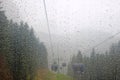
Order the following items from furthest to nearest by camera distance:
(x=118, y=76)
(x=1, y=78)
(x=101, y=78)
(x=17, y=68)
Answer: (x=101, y=78) → (x=118, y=76) → (x=17, y=68) → (x=1, y=78)

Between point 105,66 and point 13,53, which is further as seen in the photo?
point 105,66

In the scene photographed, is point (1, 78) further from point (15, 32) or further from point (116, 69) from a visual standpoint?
point (116, 69)

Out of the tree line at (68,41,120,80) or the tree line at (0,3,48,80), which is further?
the tree line at (68,41,120,80)

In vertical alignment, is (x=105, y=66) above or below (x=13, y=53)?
below

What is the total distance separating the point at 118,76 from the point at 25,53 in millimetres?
28951

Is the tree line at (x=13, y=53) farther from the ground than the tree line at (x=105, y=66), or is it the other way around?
the tree line at (x=13, y=53)

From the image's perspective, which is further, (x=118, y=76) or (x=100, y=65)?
(x=100, y=65)

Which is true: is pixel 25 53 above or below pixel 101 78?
above

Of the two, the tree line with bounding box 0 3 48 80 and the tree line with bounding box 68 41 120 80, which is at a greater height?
the tree line with bounding box 0 3 48 80

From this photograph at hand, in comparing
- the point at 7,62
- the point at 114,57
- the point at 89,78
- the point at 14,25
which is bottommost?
the point at 89,78

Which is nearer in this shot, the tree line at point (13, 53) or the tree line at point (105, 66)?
the tree line at point (13, 53)

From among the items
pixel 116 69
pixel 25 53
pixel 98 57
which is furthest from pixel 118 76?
pixel 25 53

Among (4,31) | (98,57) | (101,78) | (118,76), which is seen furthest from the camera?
(98,57)

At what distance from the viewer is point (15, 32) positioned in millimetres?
41094
